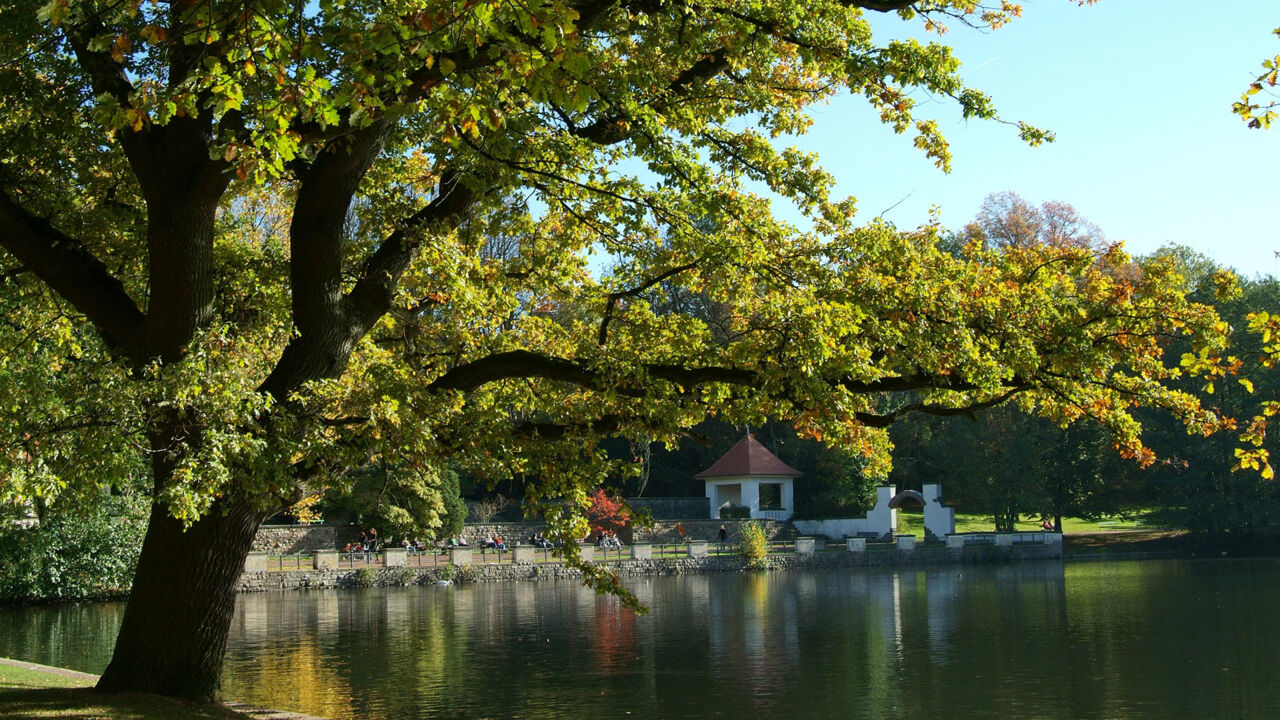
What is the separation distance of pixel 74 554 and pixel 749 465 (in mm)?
30778

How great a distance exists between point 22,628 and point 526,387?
53.1 feet

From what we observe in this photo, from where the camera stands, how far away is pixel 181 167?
8289 millimetres

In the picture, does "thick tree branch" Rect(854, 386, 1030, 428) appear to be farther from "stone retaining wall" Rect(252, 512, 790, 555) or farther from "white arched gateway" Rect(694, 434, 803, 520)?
"white arched gateway" Rect(694, 434, 803, 520)

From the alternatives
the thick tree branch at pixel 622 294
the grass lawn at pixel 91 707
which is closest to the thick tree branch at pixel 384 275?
the thick tree branch at pixel 622 294

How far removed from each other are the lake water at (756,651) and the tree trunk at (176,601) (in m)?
4.75

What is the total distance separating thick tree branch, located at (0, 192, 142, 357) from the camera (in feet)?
28.2

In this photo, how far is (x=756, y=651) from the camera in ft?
60.6

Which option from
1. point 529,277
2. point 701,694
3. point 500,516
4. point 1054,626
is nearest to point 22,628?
point 701,694

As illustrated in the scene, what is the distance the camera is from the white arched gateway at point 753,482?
168 feet

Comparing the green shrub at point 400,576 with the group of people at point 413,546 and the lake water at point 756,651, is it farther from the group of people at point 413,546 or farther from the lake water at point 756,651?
the lake water at point 756,651

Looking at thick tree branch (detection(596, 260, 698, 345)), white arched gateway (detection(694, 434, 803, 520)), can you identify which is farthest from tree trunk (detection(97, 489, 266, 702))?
white arched gateway (detection(694, 434, 803, 520))

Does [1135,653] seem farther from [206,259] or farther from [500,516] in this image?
[500,516]

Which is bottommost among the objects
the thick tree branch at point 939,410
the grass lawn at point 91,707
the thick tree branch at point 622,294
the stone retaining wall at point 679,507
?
the grass lawn at point 91,707

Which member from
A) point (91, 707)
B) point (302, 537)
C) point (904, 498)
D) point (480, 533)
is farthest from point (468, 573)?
point (91, 707)
